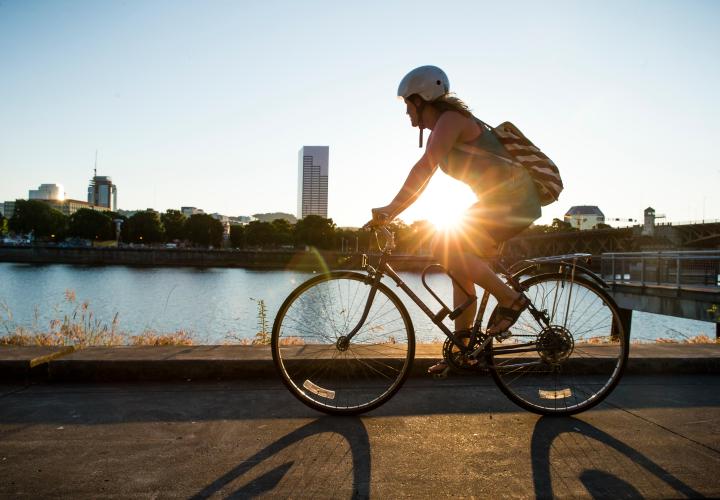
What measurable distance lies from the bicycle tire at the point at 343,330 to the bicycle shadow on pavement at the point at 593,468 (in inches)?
37.4

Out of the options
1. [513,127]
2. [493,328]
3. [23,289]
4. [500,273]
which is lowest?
[23,289]

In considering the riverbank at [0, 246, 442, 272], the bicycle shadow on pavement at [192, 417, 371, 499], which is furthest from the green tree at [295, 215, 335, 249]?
the bicycle shadow on pavement at [192, 417, 371, 499]

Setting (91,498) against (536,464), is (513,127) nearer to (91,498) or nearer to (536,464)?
(536,464)

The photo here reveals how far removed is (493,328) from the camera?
131 inches

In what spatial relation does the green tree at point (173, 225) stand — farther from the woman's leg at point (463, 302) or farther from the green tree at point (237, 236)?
the woman's leg at point (463, 302)

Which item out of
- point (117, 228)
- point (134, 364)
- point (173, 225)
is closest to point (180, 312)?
point (134, 364)

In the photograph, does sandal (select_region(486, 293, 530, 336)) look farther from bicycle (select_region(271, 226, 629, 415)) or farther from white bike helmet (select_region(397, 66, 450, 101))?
white bike helmet (select_region(397, 66, 450, 101))

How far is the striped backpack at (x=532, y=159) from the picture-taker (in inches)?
130

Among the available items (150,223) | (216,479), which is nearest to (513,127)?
(216,479)

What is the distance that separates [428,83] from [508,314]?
1443 millimetres

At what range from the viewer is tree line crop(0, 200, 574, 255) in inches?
4616

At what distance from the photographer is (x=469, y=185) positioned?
343 centimetres

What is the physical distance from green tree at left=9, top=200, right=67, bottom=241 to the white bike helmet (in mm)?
131755

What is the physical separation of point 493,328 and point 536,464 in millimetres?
895
